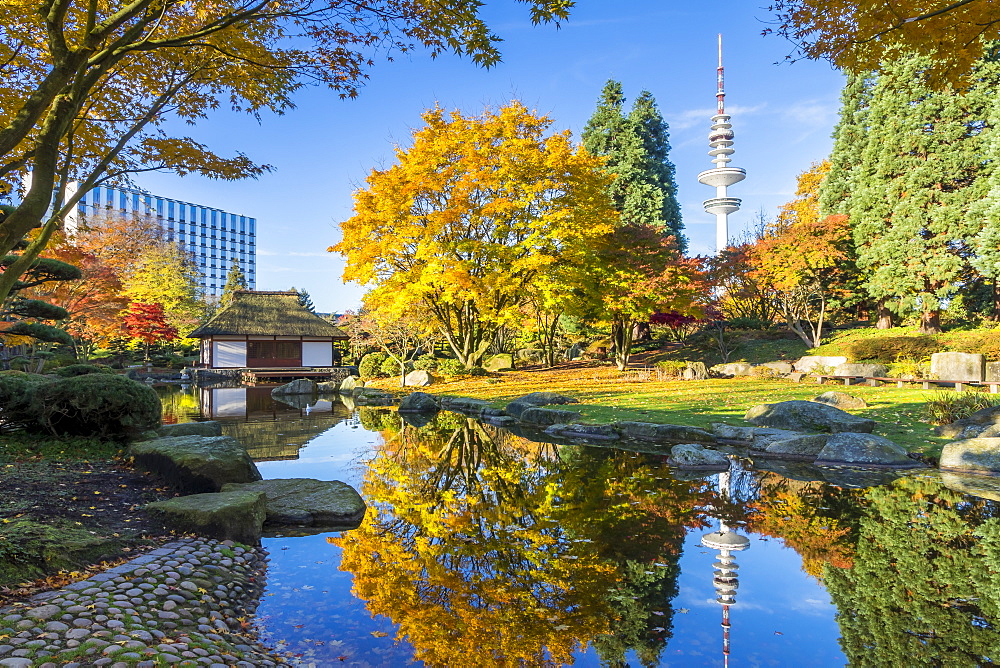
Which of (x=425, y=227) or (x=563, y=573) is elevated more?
(x=425, y=227)

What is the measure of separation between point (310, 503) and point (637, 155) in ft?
91.8

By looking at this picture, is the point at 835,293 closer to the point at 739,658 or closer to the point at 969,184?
the point at 969,184

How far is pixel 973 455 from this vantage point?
686 cm

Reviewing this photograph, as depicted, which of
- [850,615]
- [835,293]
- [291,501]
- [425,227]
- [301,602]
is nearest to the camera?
[850,615]

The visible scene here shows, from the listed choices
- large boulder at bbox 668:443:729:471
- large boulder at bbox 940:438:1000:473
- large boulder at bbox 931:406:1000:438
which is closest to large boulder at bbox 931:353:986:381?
large boulder at bbox 931:406:1000:438

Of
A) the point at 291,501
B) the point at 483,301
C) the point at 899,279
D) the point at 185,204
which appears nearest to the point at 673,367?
the point at 483,301

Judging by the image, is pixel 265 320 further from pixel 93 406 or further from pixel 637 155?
pixel 93 406

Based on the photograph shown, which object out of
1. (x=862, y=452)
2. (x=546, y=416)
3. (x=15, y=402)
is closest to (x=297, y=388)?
(x=546, y=416)

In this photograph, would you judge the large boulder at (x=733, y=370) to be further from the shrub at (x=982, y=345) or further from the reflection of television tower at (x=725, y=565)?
Result: the reflection of television tower at (x=725, y=565)

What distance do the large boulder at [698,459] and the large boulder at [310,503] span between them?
4.41 metres

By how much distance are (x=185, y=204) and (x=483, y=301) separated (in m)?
104

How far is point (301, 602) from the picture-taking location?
3.76m

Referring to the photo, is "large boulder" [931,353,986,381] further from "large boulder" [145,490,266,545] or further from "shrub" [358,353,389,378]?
"shrub" [358,353,389,378]

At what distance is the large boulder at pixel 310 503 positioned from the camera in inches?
214
